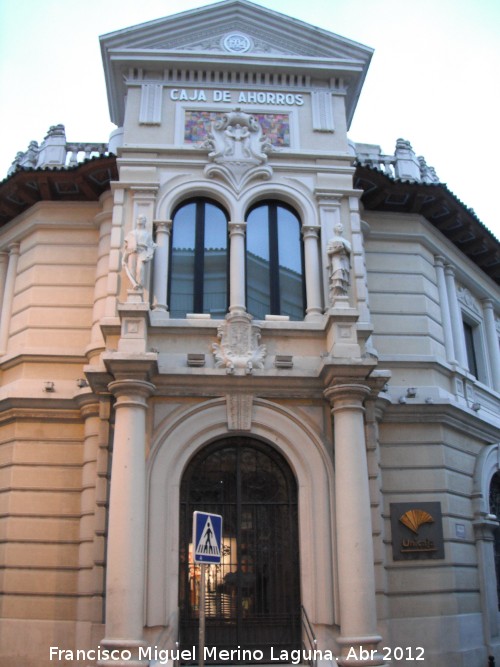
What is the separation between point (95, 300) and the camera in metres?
16.8

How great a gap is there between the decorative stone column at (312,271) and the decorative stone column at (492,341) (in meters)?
7.67

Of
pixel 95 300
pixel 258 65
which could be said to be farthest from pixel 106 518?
pixel 258 65

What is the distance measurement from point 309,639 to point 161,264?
799cm

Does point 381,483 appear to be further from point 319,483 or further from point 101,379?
point 101,379

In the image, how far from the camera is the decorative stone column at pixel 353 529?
41.2 ft

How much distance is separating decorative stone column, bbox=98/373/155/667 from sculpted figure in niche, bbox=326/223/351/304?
172 inches

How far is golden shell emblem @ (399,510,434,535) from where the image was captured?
15180 mm

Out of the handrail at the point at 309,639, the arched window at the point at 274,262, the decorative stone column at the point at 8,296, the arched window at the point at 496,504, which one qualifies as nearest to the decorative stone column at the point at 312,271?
the arched window at the point at 274,262

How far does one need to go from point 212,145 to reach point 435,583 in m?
10.7

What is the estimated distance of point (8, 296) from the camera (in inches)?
709

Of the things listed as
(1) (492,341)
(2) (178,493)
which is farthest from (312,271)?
(1) (492,341)

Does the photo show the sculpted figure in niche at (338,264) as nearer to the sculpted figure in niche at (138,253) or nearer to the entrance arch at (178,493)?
the entrance arch at (178,493)

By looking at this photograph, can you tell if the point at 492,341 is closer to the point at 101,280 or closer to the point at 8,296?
the point at 101,280

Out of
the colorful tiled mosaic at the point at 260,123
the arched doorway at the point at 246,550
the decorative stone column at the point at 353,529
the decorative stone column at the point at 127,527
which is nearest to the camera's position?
the decorative stone column at the point at 127,527
